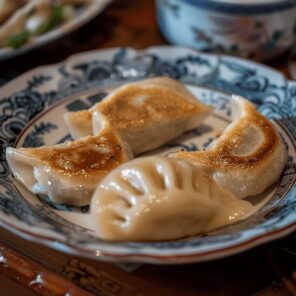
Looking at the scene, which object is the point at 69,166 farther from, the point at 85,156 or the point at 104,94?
the point at 104,94

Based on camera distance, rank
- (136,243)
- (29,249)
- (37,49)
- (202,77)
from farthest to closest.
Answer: (37,49) < (202,77) < (29,249) < (136,243)

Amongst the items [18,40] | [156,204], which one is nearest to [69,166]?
[156,204]

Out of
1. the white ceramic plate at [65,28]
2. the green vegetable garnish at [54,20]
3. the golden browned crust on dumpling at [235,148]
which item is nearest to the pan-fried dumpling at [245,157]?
the golden browned crust on dumpling at [235,148]

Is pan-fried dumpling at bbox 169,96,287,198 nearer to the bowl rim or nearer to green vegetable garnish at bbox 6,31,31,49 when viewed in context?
the bowl rim

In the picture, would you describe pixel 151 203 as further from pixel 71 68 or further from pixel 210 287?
pixel 71 68

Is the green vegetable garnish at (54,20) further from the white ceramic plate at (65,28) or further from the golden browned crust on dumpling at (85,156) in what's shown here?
Answer: the golden browned crust on dumpling at (85,156)

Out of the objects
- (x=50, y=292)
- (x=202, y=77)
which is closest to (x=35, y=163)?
(x=50, y=292)
